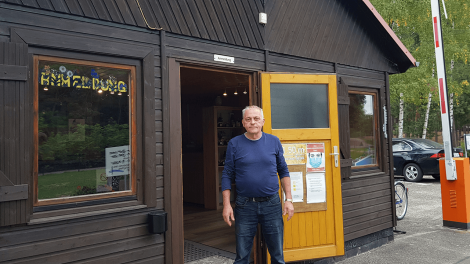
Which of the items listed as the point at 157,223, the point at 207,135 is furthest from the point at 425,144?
the point at 157,223

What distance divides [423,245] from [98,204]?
4.60 m

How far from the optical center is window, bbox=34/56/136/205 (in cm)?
287

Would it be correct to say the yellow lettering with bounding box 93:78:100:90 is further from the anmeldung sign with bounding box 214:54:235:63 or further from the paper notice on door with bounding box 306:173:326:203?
the paper notice on door with bounding box 306:173:326:203

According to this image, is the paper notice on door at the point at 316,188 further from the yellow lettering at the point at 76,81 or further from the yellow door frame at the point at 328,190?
the yellow lettering at the point at 76,81

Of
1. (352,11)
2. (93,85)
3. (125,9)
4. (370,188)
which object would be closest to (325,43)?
(352,11)

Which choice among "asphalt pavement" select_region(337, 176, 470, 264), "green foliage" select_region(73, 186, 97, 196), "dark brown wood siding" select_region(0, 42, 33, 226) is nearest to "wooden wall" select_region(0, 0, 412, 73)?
"dark brown wood siding" select_region(0, 42, 33, 226)

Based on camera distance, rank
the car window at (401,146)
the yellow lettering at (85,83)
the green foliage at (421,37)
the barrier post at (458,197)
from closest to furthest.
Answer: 1. the yellow lettering at (85,83)
2. the barrier post at (458,197)
3. the car window at (401,146)
4. the green foliage at (421,37)

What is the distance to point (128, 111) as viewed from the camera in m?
3.32

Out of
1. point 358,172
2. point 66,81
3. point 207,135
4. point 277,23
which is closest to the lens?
point 66,81

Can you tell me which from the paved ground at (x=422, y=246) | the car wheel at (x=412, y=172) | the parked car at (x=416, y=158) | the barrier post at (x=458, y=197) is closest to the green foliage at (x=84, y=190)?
the paved ground at (x=422, y=246)

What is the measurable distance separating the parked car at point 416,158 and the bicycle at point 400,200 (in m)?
4.82

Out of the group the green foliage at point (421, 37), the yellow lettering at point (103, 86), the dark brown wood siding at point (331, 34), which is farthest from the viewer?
the green foliage at point (421, 37)

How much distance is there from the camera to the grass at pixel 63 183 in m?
2.85

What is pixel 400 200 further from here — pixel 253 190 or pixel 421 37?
pixel 421 37
